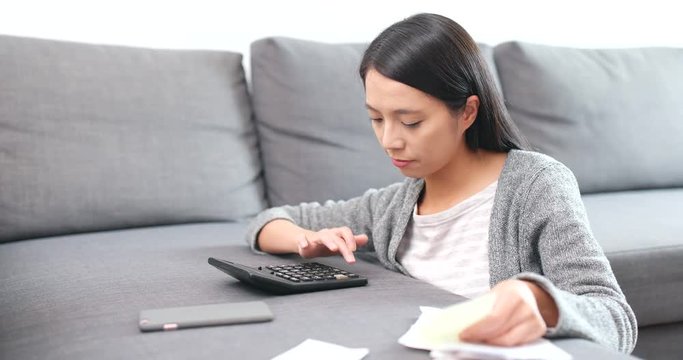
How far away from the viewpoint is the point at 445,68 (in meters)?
1.23

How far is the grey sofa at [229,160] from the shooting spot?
1324 mm

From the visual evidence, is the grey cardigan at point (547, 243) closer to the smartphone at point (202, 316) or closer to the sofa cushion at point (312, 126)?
the smartphone at point (202, 316)

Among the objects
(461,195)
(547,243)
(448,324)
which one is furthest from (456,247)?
(448,324)

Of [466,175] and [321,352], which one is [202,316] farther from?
[466,175]

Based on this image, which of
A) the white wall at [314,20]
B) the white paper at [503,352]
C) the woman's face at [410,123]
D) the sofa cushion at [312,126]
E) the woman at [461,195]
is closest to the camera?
the white paper at [503,352]

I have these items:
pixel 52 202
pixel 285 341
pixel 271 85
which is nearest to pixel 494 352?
pixel 285 341

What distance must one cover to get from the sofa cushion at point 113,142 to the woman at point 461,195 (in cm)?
48

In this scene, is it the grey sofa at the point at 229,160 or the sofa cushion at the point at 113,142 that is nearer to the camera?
the grey sofa at the point at 229,160

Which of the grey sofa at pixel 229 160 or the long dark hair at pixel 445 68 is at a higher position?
the long dark hair at pixel 445 68

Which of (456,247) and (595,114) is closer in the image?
(456,247)

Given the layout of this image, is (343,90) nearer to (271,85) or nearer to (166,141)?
(271,85)

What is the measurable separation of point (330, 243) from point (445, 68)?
0.33 m

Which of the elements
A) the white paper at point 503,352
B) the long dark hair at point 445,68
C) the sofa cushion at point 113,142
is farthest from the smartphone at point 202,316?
the sofa cushion at point 113,142

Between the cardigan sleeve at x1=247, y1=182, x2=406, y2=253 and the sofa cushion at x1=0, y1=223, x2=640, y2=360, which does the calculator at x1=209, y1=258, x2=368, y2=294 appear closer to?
the sofa cushion at x1=0, y1=223, x2=640, y2=360
